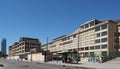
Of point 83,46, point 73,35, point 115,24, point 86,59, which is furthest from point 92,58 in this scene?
point 73,35

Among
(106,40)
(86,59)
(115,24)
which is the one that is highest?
Answer: (115,24)

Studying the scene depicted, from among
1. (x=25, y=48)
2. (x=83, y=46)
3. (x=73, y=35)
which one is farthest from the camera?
(x=25, y=48)

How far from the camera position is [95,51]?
323 feet

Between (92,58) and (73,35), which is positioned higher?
(73,35)

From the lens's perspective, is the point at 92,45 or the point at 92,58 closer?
the point at 92,58

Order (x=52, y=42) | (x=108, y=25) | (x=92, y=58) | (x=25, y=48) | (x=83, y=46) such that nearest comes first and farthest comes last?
(x=92, y=58), (x=108, y=25), (x=83, y=46), (x=52, y=42), (x=25, y=48)

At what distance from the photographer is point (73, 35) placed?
124 meters

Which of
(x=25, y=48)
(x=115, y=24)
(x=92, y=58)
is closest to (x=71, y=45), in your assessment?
(x=115, y=24)

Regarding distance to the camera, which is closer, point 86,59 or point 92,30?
point 86,59

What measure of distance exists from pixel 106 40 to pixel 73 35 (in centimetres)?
3529

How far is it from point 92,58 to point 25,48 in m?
121

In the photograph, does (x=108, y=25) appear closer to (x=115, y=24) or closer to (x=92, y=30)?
(x=115, y=24)

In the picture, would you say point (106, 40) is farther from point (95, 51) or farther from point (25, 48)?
point (25, 48)

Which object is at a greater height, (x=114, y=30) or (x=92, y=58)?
(x=114, y=30)
